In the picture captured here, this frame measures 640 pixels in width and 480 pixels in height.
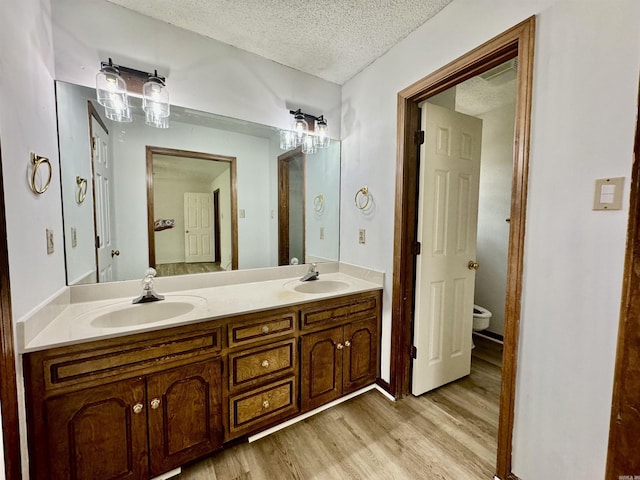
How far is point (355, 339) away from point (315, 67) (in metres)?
2.07

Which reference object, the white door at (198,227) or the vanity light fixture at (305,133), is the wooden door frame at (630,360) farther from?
the white door at (198,227)

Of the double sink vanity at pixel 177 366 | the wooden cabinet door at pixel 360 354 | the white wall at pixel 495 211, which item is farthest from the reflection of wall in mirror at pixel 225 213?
the white wall at pixel 495 211

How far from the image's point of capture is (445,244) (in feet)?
6.35

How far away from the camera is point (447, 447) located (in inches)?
59.0

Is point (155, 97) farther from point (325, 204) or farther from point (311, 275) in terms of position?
point (311, 275)

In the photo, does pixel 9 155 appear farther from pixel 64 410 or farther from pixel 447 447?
pixel 447 447

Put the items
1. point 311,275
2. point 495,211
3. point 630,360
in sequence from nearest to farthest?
point 630,360
point 311,275
point 495,211

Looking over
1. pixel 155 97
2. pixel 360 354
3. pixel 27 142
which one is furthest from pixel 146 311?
pixel 360 354

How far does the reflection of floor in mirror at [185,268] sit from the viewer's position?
1719mm

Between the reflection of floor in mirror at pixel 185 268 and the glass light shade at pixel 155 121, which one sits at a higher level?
the glass light shade at pixel 155 121

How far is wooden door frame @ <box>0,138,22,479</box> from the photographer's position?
845 millimetres

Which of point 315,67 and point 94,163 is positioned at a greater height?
point 315,67

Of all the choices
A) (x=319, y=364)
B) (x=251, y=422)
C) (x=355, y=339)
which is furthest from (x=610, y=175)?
(x=251, y=422)

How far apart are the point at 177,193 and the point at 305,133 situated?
1068 mm
